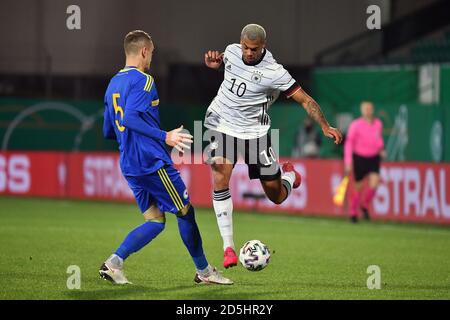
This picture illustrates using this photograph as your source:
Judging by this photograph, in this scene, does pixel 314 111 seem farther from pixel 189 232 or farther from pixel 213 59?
pixel 189 232

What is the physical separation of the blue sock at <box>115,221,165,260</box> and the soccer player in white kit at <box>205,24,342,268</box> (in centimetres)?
97

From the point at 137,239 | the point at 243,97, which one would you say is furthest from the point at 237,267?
the point at 137,239

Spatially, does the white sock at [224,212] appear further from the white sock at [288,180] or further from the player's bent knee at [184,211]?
the white sock at [288,180]

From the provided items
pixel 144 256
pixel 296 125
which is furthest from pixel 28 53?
pixel 144 256

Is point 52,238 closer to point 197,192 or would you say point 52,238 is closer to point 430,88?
point 197,192

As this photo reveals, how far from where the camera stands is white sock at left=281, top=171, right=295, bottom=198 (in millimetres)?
Answer: 11422

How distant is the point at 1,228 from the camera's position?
52.0 feet

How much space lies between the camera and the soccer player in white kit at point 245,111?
33.8ft

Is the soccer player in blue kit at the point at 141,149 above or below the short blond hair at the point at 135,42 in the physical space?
below

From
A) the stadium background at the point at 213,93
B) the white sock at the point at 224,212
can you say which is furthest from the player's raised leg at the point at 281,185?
the stadium background at the point at 213,93

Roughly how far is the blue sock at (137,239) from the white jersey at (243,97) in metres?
1.67

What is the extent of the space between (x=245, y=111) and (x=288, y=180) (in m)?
1.21

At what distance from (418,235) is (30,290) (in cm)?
873

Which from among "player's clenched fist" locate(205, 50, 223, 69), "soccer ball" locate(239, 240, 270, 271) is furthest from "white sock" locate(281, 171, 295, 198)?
"soccer ball" locate(239, 240, 270, 271)
